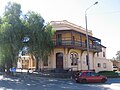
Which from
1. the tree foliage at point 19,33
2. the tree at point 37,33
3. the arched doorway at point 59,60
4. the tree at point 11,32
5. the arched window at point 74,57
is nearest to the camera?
the tree at point 11,32

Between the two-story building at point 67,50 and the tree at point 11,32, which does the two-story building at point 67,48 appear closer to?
the two-story building at point 67,50

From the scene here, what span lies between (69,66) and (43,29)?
9333 mm

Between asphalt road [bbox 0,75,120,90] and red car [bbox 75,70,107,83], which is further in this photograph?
red car [bbox 75,70,107,83]

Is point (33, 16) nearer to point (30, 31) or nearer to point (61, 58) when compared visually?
point (30, 31)

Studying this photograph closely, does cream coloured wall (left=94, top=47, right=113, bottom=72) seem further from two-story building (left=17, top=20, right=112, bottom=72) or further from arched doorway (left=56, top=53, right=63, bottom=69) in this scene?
arched doorway (left=56, top=53, right=63, bottom=69)

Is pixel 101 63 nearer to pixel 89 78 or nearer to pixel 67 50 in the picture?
pixel 67 50

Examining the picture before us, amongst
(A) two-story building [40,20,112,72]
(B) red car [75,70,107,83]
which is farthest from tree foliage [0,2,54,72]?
(B) red car [75,70,107,83]

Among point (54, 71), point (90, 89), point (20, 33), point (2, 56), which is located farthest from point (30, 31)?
point (90, 89)

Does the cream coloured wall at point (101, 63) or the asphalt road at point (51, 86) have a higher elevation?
the cream coloured wall at point (101, 63)

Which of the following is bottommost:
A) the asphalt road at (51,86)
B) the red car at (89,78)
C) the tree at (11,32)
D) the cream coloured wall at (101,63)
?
the asphalt road at (51,86)

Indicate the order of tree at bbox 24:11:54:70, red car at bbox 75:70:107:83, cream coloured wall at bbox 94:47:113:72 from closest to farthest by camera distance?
red car at bbox 75:70:107:83
tree at bbox 24:11:54:70
cream coloured wall at bbox 94:47:113:72

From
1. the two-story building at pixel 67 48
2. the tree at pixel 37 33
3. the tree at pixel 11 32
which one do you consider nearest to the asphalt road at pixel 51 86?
the tree at pixel 11 32

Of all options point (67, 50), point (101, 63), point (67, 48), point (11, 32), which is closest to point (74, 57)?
point (67, 50)

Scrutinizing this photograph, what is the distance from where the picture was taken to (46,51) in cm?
3712
